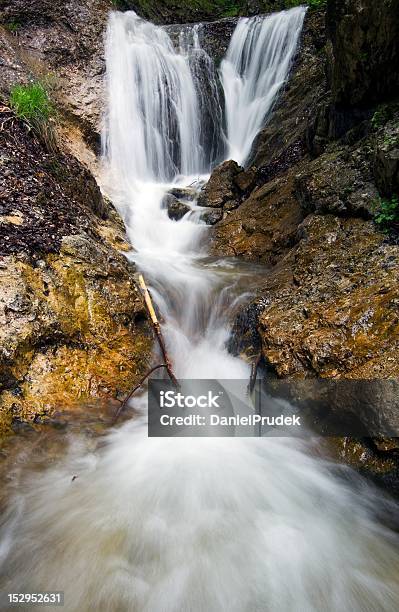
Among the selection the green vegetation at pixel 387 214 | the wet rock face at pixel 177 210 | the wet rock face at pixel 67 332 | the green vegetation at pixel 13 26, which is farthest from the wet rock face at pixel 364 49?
the green vegetation at pixel 13 26

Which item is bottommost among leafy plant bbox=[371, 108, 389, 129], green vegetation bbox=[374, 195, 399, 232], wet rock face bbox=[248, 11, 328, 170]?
green vegetation bbox=[374, 195, 399, 232]

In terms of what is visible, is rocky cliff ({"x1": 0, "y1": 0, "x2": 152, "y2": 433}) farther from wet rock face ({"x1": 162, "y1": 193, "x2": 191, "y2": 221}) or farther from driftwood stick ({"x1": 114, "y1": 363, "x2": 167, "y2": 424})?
wet rock face ({"x1": 162, "y1": 193, "x2": 191, "y2": 221})

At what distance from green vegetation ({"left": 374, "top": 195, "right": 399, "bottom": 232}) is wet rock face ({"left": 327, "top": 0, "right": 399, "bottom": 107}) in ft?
5.12

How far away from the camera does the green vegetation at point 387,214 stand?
4.20 metres

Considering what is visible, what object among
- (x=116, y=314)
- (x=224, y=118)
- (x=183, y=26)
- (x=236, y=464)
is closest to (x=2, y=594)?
(x=236, y=464)

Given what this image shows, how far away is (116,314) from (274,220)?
397cm

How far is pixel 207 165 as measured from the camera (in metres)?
11.3

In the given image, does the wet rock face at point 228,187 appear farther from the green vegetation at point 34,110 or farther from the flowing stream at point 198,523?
the green vegetation at point 34,110

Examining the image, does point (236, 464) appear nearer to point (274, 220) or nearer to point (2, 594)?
point (2, 594)

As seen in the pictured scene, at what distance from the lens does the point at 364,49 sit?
4660 mm

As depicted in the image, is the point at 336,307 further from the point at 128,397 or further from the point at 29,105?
the point at 29,105

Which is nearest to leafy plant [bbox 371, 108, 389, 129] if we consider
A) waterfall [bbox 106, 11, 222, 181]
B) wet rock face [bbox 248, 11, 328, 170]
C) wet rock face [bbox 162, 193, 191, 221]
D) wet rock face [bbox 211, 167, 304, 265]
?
wet rock face [bbox 211, 167, 304, 265]

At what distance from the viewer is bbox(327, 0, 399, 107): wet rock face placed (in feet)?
14.1

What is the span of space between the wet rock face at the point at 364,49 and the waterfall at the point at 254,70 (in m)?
5.18
